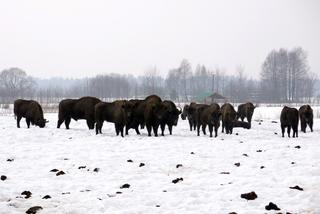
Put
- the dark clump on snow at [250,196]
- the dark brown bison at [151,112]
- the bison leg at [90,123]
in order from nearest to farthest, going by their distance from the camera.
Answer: the dark clump on snow at [250,196]
the dark brown bison at [151,112]
the bison leg at [90,123]

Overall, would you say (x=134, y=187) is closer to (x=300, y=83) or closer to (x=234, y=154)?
(x=234, y=154)

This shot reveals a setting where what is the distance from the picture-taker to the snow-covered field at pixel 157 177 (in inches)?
314

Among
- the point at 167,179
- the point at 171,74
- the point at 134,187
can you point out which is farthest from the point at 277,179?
the point at 171,74

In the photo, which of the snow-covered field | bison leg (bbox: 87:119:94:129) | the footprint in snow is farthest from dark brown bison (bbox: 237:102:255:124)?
the footprint in snow

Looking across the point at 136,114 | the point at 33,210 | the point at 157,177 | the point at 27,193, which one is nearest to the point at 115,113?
the point at 136,114

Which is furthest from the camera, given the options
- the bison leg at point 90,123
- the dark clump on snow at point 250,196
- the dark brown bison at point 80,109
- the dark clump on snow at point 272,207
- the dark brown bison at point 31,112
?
the dark brown bison at point 31,112

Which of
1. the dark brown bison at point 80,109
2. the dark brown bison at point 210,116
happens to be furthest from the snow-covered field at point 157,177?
the dark brown bison at point 80,109

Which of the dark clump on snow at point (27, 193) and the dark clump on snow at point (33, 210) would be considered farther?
the dark clump on snow at point (27, 193)

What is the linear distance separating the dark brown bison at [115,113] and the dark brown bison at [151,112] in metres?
0.87

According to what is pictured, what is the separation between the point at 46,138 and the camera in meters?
18.3

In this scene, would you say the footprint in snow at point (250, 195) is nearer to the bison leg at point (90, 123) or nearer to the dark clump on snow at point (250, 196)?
the dark clump on snow at point (250, 196)

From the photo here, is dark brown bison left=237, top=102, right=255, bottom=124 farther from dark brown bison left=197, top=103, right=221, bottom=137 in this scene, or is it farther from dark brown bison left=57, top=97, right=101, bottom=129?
dark brown bison left=57, top=97, right=101, bottom=129

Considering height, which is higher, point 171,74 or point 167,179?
point 171,74

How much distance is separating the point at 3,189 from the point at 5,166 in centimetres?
288
